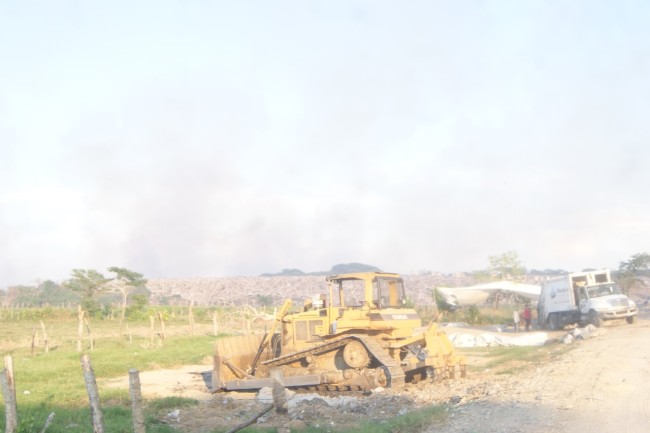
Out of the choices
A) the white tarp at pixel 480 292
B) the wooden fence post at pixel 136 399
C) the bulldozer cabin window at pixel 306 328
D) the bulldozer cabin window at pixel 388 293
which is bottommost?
the wooden fence post at pixel 136 399

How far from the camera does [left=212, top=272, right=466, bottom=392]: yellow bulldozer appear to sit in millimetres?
15016

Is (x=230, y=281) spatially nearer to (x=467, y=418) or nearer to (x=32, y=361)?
(x=32, y=361)

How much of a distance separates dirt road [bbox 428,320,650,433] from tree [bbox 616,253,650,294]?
2718 cm

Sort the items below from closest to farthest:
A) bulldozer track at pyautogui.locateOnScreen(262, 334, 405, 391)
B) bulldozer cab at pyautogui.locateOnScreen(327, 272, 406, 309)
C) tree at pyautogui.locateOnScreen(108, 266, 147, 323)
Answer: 1. bulldozer track at pyautogui.locateOnScreen(262, 334, 405, 391)
2. bulldozer cab at pyautogui.locateOnScreen(327, 272, 406, 309)
3. tree at pyautogui.locateOnScreen(108, 266, 147, 323)

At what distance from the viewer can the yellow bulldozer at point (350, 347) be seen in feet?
49.3

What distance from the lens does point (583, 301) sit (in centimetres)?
3028

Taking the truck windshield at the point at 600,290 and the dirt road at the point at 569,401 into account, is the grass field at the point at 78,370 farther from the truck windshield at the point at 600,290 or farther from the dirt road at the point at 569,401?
the truck windshield at the point at 600,290

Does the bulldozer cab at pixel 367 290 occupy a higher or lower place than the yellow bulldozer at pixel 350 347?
higher

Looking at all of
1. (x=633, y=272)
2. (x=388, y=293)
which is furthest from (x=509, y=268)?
(x=388, y=293)

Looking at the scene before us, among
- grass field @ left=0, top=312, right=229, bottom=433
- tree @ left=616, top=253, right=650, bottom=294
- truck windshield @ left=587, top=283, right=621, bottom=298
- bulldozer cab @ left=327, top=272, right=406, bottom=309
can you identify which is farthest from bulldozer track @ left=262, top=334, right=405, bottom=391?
tree @ left=616, top=253, right=650, bottom=294

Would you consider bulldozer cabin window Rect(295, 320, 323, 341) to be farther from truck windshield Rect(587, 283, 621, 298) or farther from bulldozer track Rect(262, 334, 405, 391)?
truck windshield Rect(587, 283, 621, 298)

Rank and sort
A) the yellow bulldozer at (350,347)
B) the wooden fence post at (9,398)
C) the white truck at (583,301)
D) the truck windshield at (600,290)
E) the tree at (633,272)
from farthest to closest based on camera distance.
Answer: the tree at (633,272), the truck windshield at (600,290), the white truck at (583,301), the yellow bulldozer at (350,347), the wooden fence post at (9,398)

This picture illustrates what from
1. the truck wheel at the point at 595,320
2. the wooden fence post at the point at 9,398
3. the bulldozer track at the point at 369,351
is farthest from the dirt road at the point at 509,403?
the truck wheel at the point at 595,320

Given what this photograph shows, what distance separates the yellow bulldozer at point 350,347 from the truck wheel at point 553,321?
17.8 meters
